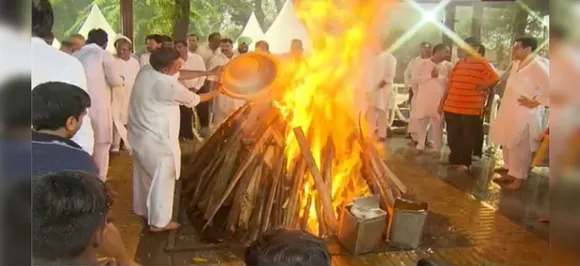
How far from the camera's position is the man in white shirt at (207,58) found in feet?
6.53

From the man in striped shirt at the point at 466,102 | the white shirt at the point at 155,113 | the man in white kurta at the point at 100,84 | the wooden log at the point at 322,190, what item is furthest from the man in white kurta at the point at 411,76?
the man in white kurta at the point at 100,84

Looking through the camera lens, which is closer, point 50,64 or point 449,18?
point 50,64

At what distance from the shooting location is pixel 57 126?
6.21 feet

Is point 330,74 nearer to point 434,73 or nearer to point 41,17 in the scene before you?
point 434,73

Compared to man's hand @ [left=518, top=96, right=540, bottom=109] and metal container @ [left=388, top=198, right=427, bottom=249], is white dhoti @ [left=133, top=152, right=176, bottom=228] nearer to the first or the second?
metal container @ [left=388, top=198, right=427, bottom=249]

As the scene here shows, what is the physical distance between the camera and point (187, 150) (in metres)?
2.08

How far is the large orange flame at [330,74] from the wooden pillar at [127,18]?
1.51 ft

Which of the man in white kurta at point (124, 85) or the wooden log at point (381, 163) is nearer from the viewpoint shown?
the man in white kurta at point (124, 85)

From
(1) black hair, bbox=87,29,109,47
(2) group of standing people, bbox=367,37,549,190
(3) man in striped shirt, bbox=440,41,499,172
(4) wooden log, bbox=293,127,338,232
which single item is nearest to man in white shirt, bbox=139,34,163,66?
(1) black hair, bbox=87,29,109,47

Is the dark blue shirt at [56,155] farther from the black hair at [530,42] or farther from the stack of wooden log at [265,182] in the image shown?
the black hair at [530,42]

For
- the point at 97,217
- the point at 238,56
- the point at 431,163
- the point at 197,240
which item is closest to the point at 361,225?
the point at 431,163

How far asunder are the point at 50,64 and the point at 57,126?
0.17 meters

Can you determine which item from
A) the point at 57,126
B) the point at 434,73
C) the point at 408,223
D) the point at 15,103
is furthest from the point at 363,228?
the point at 15,103

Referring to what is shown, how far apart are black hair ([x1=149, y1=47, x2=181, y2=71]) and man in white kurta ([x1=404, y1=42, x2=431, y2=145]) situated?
2.31ft
